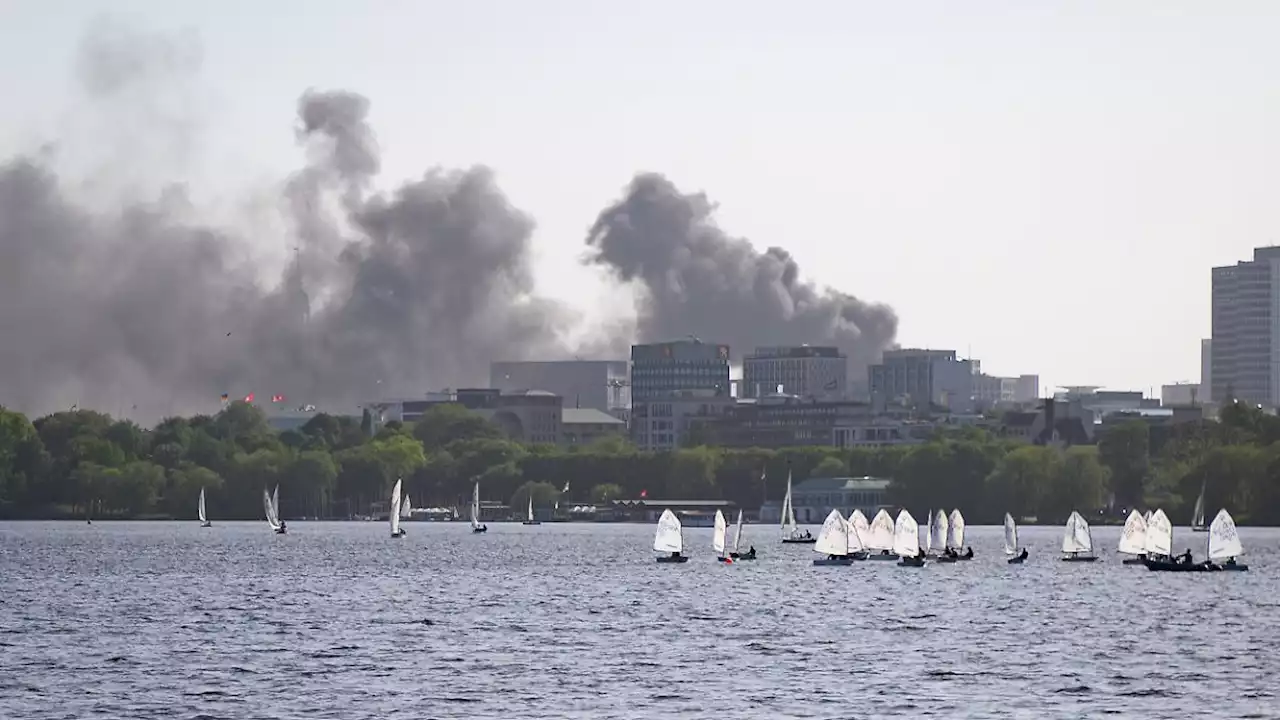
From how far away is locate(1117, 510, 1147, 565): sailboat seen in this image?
180 metres

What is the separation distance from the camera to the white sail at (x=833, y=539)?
176 m

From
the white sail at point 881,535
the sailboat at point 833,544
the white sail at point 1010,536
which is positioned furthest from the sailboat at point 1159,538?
the white sail at point 881,535

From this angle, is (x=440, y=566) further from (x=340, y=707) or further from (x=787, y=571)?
(x=340, y=707)

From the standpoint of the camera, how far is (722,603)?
128875 millimetres

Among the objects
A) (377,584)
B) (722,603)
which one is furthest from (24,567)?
(722,603)

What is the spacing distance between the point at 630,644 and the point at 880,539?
88.4 metres

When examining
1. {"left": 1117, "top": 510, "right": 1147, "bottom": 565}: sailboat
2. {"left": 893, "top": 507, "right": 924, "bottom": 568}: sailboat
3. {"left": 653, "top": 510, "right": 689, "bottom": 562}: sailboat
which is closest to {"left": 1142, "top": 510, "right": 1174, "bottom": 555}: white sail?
{"left": 1117, "top": 510, "right": 1147, "bottom": 565}: sailboat

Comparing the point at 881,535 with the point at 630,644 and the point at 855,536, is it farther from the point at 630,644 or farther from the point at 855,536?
the point at 630,644

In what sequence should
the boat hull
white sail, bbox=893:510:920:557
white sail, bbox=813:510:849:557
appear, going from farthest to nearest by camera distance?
white sail, bbox=893:510:920:557, white sail, bbox=813:510:849:557, the boat hull

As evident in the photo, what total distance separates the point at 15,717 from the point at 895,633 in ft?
136

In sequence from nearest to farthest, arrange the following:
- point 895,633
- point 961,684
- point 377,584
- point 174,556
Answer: point 961,684 < point 895,633 < point 377,584 < point 174,556

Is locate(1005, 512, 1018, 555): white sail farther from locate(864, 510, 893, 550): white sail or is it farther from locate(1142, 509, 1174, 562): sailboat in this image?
locate(1142, 509, 1174, 562): sailboat

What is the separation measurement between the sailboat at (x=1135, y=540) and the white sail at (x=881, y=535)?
52.1ft

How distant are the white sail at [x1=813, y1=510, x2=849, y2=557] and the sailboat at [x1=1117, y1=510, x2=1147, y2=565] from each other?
1735 centimetres
